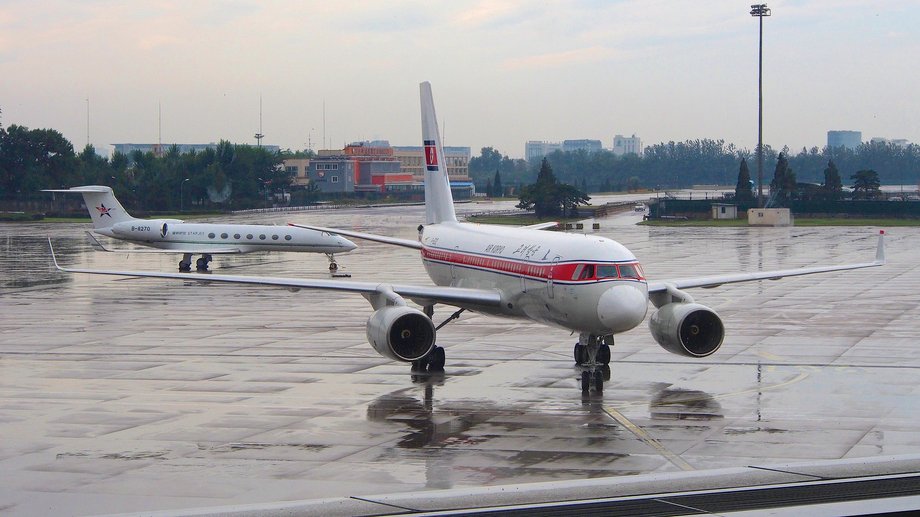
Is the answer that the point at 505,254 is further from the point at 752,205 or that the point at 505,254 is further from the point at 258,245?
the point at 752,205

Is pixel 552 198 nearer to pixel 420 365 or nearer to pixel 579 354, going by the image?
pixel 579 354

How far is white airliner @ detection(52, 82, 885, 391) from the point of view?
2594cm

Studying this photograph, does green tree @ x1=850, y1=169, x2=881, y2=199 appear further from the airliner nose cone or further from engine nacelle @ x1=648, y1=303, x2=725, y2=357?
the airliner nose cone

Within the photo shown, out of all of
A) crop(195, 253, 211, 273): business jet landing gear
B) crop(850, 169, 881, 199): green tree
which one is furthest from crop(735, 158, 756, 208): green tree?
crop(195, 253, 211, 273): business jet landing gear

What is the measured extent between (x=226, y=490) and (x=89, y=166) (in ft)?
564

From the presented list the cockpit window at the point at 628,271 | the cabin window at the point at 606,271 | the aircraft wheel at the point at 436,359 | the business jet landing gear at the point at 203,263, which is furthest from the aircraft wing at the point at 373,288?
the business jet landing gear at the point at 203,263

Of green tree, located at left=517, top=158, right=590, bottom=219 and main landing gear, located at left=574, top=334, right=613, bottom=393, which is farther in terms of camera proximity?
green tree, located at left=517, top=158, right=590, bottom=219

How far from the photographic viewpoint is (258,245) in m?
66.9

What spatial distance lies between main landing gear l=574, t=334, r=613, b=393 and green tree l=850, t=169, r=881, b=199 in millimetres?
113247

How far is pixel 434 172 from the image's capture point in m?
39.6

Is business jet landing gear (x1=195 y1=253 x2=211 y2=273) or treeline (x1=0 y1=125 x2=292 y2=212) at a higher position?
treeline (x1=0 y1=125 x2=292 y2=212)

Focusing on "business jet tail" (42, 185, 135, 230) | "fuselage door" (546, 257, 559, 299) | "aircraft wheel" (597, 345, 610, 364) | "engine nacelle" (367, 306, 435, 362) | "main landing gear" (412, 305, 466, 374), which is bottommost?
"main landing gear" (412, 305, 466, 374)

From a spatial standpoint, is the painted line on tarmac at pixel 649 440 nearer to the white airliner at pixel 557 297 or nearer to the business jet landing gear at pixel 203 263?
the white airliner at pixel 557 297

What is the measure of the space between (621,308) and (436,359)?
6.64 m
